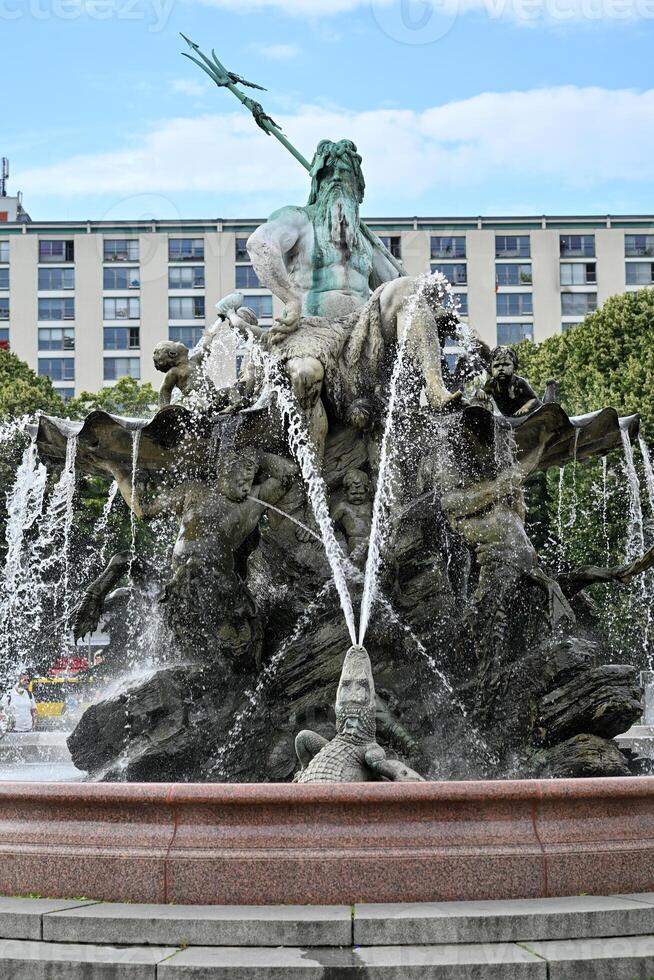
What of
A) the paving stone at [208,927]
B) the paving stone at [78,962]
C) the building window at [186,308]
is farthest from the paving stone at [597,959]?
the building window at [186,308]

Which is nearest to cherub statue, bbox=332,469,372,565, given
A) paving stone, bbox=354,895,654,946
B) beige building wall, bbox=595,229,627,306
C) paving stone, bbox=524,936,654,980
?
paving stone, bbox=354,895,654,946

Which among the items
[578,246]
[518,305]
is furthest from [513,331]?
[578,246]

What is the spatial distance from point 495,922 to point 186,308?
259ft

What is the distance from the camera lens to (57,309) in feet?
→ 275

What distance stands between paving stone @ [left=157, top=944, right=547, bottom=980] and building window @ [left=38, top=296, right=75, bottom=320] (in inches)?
3177

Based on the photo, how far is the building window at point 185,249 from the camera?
270 feet

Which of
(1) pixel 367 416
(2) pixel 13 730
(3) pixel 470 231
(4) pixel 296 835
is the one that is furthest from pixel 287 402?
(3) pixel 470 231

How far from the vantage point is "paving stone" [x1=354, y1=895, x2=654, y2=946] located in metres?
5.96

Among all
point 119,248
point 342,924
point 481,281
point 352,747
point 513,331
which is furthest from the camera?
point 119,248

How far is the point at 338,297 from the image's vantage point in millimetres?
12500

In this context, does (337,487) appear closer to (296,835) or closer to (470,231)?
(296,835)

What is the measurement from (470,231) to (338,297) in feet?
239

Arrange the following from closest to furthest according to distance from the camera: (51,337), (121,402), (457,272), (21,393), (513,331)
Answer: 1. (21,393)
2. (121,402)
3. (457,272)
4. (513,331)
5. (51,337)

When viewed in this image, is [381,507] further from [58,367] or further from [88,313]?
[88,313]
